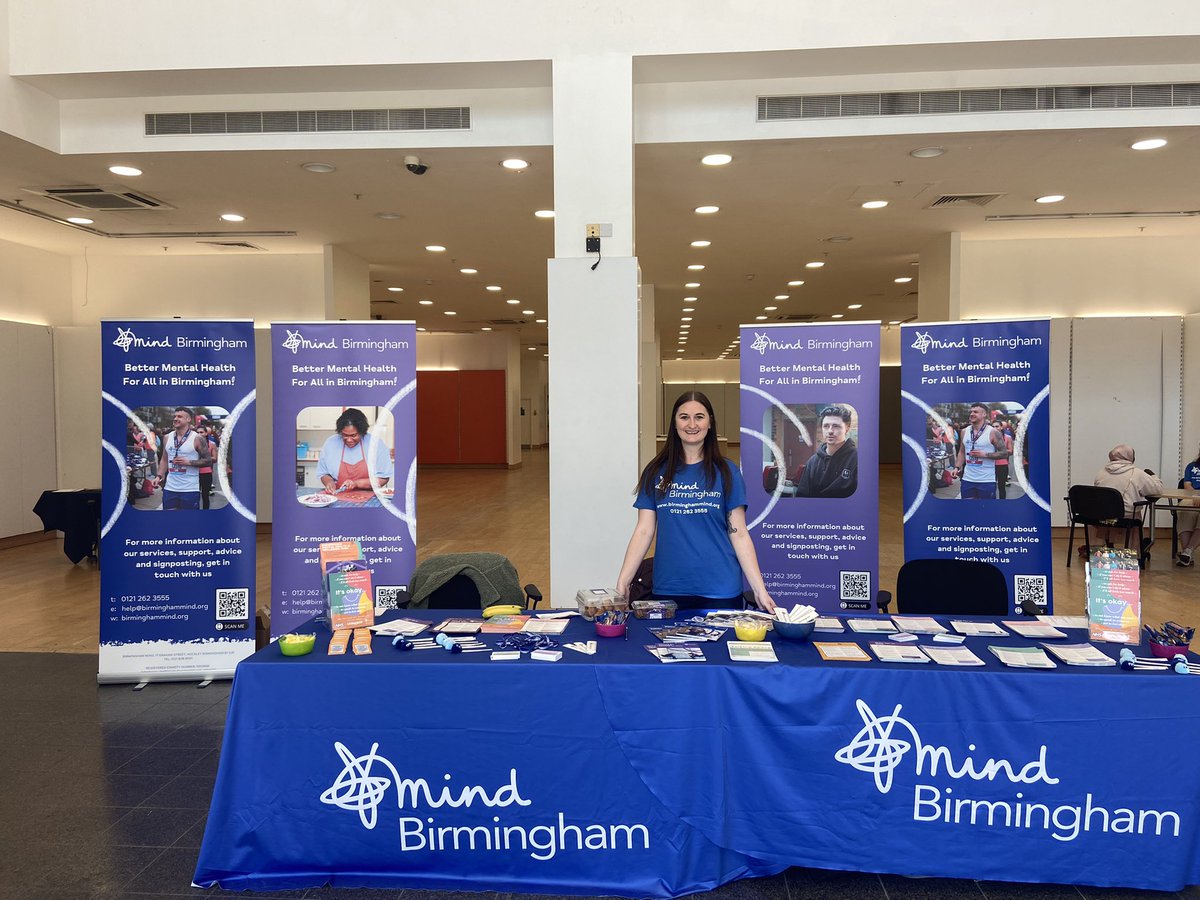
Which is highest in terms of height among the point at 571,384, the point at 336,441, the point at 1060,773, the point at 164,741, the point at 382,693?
the point at 571,384

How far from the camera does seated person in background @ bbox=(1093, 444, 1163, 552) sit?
763cm

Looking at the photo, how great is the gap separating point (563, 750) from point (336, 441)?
2917 millimetres

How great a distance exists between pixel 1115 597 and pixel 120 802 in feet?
13.3

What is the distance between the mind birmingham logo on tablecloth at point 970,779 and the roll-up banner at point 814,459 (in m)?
2.65

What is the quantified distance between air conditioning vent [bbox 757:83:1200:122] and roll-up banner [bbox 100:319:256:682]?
13.3 ft

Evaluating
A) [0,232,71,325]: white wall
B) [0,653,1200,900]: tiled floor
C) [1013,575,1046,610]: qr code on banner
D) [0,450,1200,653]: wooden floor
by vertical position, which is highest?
[0,232,71,325]: white wall

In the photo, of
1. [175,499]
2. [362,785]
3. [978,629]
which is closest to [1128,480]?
[978,629]

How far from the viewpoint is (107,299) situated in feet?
31.9

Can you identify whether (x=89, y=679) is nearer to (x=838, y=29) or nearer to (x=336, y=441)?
(x=336, y=441)

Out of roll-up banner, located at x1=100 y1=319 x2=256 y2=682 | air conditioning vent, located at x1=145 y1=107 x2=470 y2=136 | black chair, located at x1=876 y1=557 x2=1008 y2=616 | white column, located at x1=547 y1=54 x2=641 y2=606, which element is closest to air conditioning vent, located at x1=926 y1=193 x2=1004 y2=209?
white column, located at x1=547 y1=54 x2=641 y2=606

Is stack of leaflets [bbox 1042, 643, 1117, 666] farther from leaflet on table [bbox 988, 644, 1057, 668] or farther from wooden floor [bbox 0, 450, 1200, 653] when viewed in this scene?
wooden floor [bbox 0, 450, 1200, 653]

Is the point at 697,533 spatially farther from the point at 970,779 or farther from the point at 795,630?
the point at 970,779

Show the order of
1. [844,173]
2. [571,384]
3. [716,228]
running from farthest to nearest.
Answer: [716,228]
[844,173]
[571,384]

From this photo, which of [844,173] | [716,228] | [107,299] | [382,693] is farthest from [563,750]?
[107,299]
